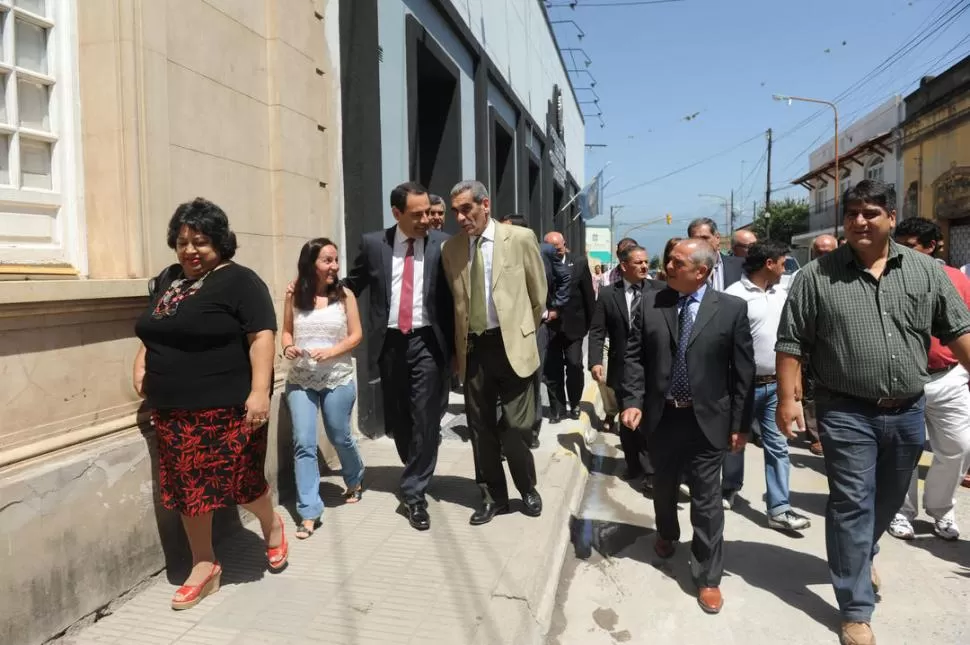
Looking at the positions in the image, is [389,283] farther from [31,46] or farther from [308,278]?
[31,46]

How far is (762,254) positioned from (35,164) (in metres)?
4.16

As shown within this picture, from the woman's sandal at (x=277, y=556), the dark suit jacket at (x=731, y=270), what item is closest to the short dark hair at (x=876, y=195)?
the dark suit jacket at (x=731, y=270)

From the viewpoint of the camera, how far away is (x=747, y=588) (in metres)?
3.57

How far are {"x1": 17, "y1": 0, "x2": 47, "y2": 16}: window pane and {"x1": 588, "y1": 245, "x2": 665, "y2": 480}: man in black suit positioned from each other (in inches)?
153

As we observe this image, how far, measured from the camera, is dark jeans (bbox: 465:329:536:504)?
159 inches

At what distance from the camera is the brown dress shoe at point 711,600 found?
3.31 meters

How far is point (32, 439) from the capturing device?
2.86 metres

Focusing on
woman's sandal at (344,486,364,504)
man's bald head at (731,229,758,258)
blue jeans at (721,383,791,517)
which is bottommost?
woman's sandal at (344,486,364,504)

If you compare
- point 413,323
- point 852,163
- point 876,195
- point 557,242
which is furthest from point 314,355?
point 852,163

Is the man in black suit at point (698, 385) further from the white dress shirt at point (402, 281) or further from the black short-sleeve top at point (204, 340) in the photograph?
the black short-sleeve top at point (204, 340)

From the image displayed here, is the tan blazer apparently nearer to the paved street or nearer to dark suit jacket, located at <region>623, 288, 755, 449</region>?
dark suit jacket, located at <region>623, 288, 755, 449</region>

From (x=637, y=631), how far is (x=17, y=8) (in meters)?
4.05

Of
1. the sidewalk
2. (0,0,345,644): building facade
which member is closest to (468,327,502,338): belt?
the sidewalk

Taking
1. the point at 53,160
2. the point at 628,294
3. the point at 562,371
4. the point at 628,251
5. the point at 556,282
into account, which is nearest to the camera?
the point at 53,160
